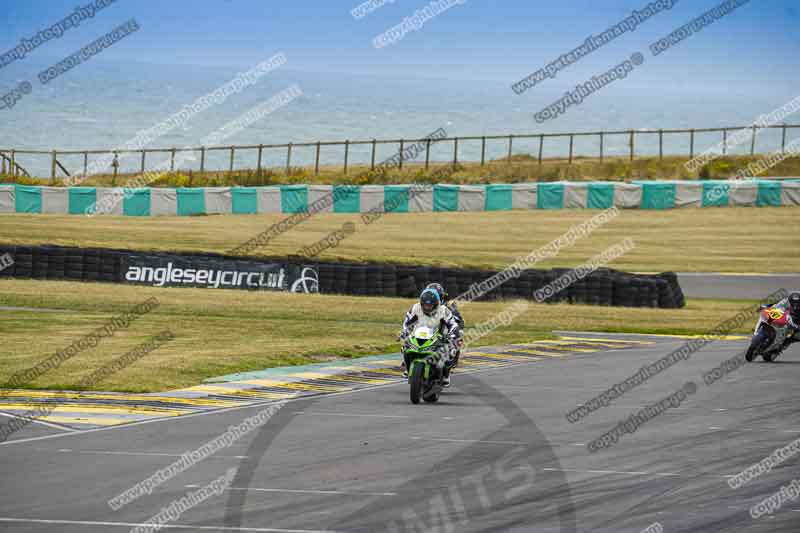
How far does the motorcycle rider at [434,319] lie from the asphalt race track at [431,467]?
813mm

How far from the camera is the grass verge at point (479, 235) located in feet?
139

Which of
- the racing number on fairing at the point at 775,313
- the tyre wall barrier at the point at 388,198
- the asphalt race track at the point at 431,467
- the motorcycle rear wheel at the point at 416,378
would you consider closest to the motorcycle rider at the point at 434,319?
the motorcycle rear wheel at the point at 416,378

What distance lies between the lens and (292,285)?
1342 inches

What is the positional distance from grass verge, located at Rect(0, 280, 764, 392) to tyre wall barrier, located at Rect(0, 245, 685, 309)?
54 centimetres

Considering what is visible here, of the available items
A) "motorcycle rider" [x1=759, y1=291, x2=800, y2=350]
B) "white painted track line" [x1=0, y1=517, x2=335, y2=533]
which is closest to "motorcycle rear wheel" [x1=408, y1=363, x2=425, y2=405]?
"white painted track line" [x1=0, y1=517, x2=335, y2=533]

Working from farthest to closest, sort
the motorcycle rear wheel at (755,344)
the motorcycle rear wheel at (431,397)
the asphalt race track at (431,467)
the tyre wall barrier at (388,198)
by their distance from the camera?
1. the tyre wall barrier at (388,198)
2. the motorcycle rear wheel at (755,344)
3. the motorcycle rear wheel at (431,397)
4. the asphalt race track at (431,467)

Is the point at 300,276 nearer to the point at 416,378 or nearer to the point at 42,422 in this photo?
the point at 416,378

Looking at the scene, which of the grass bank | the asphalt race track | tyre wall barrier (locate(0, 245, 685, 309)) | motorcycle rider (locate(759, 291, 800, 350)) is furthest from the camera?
the grass bank

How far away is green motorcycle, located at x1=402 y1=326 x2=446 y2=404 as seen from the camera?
1719 cm

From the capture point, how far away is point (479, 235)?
48.1 meters

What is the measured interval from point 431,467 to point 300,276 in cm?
2185

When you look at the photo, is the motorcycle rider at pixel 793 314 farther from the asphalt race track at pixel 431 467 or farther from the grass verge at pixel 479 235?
the grass verge at pixel 479 235

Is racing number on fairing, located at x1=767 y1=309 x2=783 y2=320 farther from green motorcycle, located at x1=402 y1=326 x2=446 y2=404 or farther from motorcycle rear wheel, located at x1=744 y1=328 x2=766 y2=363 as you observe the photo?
green motorcycle, located at x1=402 y1=326 x2=446 y2=404

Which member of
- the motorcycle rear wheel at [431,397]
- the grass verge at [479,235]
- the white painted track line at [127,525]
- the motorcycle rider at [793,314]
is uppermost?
the grass verge at [479,235]
